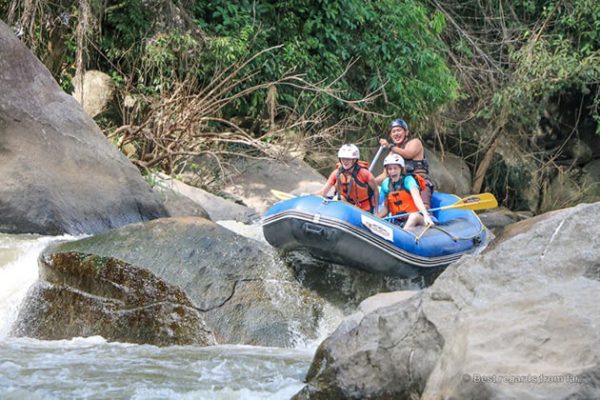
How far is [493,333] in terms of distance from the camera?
355 centimetres

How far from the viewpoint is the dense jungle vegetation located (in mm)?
10945

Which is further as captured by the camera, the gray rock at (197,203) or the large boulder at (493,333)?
the gray rock at (197,203)

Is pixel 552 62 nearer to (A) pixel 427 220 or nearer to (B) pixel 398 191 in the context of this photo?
(B) pixel 398 191

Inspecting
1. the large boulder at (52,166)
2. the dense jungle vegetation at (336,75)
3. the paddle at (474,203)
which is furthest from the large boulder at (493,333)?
the dense jungle vegetation at (336,75)

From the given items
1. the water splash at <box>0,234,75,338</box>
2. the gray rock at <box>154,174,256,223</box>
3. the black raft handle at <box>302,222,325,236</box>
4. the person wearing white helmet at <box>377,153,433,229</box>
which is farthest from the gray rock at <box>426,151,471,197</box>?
the water splash at <box>0,234,75,338</box>

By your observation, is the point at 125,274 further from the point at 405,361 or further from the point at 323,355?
the point at 405,361

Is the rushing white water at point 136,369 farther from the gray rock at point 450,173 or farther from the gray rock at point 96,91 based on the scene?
the gray rock at point 450,173

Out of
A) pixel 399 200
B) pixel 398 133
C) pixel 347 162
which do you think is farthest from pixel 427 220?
pixel 398 133

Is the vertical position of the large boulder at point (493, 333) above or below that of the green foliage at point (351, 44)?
above

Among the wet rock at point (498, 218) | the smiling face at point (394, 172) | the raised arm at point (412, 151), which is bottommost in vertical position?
the wet rock at point (498, 218)

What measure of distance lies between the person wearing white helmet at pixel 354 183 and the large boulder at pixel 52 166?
196 centimetres

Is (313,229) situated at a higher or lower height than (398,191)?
higher

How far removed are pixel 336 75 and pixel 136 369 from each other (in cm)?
792

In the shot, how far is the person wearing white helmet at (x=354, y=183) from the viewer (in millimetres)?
7641
